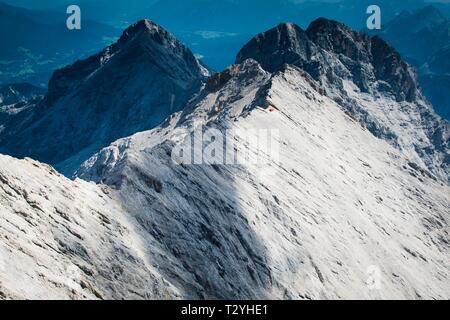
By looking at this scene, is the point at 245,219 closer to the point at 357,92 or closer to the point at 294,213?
the point at 294,213

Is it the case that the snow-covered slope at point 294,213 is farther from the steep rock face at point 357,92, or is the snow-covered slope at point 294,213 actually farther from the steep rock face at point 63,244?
the steep rock face at point 357,92

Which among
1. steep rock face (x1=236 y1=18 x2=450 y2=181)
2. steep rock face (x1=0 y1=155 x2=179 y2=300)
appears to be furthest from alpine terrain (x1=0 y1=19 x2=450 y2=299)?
steep rock face (x1=236 y1=18 x2=450 y2=181)

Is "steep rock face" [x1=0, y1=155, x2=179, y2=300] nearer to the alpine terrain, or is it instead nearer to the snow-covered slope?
the alpine terrain

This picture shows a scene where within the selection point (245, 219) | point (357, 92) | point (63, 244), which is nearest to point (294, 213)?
point (245, 219)

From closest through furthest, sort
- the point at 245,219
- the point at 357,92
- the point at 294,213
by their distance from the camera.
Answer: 1. the point at 245,219
2. the point at 294,213
3. the point at 357,92

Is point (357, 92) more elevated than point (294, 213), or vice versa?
point (357, 92)

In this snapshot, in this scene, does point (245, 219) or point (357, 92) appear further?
point (357, 92)

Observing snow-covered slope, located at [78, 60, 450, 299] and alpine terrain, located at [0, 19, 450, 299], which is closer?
alpine terrain, located at [0, 19, 450, 299]

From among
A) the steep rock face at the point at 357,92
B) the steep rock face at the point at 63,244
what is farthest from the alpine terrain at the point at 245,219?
the steep rock face at the point at 357,92

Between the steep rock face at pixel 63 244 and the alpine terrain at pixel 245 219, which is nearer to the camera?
the steep rock face at pixel 63 244
